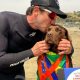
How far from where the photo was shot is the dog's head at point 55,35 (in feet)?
20.7

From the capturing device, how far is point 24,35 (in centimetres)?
617

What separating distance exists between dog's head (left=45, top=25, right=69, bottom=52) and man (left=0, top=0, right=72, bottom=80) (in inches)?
3.9

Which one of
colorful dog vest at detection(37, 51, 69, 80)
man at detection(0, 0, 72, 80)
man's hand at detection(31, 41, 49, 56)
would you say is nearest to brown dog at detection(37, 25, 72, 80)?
colorful dog vest at detection(37, 51, 69, 80)

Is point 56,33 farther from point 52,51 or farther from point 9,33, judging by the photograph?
point 9,33

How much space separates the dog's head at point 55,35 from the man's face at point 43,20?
164mm

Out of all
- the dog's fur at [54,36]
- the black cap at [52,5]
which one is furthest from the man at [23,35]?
the dog's fur at [54,36]

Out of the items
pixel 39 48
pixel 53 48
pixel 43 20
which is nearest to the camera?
pixel 39 48

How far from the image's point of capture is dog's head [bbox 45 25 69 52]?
632 cm

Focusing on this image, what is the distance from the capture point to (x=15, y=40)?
20.2 ft

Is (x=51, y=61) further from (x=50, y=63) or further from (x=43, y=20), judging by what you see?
(x=43, y=20)

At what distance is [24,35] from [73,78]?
1.19 meters

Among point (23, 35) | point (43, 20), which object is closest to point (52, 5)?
point (43, 20)

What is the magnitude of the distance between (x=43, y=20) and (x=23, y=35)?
361mm

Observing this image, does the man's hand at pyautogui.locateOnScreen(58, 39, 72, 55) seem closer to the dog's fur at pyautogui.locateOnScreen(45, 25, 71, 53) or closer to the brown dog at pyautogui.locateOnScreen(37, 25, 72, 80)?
the brown dog at pyautogui.locateOnScreen(37, 25, 72, 80)
